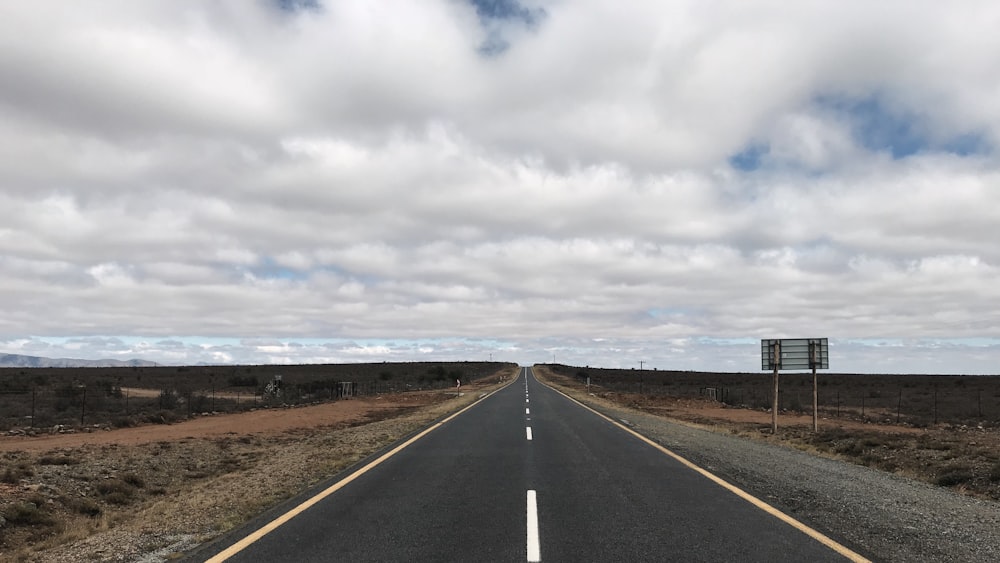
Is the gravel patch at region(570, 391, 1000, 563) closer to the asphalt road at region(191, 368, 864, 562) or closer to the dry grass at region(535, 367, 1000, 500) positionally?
the asphalt road at region(191, 368, 864, 562)

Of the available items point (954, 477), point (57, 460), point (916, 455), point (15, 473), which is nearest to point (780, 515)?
point (954, 477)

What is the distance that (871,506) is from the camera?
9180mm

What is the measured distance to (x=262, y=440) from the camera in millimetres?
23250

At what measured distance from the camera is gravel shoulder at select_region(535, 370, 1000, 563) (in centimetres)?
696

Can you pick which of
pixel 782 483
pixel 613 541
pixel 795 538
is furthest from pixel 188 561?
pixel 782 483

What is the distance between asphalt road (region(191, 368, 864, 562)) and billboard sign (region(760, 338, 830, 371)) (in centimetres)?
1414

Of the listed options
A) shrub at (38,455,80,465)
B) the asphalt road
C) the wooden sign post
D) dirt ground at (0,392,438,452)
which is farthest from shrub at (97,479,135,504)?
the wooden sign post

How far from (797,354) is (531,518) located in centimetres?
2116

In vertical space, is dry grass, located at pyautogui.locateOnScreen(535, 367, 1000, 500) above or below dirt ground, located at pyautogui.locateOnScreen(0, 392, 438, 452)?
above

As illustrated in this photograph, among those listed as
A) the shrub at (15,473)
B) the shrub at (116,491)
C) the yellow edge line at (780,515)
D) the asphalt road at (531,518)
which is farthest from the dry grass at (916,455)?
the shrub at (15,473)

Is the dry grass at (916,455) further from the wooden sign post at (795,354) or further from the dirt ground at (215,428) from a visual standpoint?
the dirt ground at (215,428)

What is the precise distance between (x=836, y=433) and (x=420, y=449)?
14.8 metres

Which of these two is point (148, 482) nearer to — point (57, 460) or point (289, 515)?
point (57, 460)

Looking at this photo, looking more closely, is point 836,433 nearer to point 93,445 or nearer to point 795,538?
point 795,538
